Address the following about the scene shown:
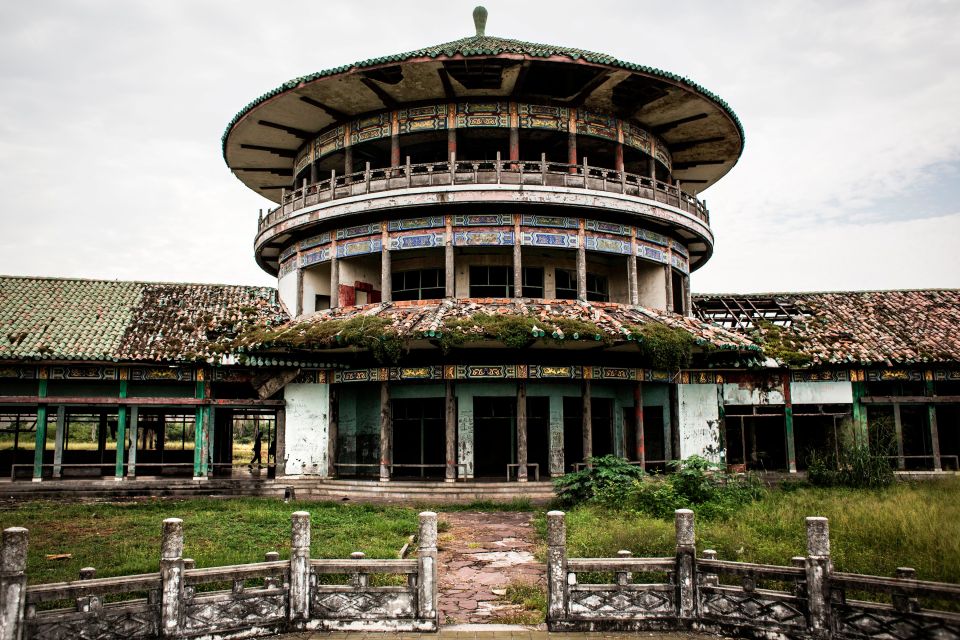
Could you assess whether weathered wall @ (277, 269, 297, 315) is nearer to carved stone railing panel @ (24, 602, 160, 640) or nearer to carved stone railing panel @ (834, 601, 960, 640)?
carved stone railing panel @ (24, 602, 160, 640)

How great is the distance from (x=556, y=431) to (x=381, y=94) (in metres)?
10.8

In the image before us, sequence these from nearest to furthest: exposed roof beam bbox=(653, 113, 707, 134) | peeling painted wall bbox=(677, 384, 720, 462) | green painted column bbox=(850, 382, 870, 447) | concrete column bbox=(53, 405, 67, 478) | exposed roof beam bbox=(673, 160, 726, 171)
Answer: concrete column bbox=(53, 405, 67, 478)
peeling painted wall bbox=(677, 384, 720, 462)
exposed roof beam bbox=(653, 113, 707, 134)
green painted column bbox=(850, 382, 870, 447)
exposed roof beam bbox=(673, 160, 726, 171)

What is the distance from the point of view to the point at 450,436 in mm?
19797

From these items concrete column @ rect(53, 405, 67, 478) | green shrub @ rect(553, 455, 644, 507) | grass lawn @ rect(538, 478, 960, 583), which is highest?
concrete column @ rect(53, 405, 67, 478)

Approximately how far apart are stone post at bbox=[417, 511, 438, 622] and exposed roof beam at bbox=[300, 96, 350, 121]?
651 inches

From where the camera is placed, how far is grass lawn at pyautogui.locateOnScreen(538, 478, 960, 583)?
972 centimetres

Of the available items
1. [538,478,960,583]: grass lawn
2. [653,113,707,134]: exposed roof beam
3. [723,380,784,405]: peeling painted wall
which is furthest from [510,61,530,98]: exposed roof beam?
[538,478,960,583]: grass lawn

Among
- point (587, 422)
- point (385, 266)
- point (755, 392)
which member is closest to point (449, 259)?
point (385, 266)

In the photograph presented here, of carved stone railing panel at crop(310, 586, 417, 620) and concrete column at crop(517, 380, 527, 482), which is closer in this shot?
carved stone railing panel at crop(310, 586, 417, 620)

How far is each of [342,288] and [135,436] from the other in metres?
7.21

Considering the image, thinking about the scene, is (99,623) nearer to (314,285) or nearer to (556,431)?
(556,431)

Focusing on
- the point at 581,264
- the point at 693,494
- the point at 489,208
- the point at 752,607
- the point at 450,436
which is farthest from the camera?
the point at 581,264

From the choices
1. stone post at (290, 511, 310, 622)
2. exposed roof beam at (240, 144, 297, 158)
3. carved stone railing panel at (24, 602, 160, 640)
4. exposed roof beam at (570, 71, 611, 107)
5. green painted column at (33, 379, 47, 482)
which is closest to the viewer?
carved stone railing panel at (24, 602, 160, 640)

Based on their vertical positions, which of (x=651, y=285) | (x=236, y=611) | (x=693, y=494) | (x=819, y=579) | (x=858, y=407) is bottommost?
(x=236, y=611)
